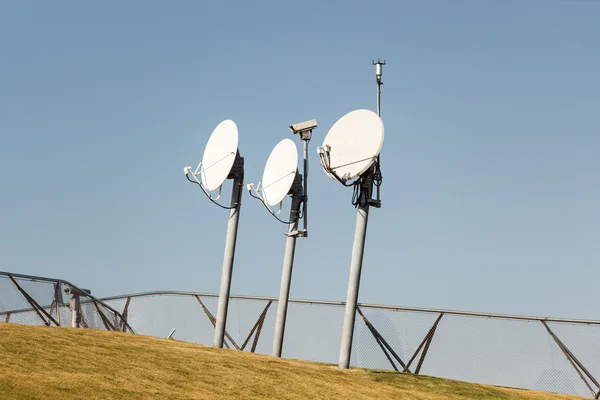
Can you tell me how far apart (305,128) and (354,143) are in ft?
10.5

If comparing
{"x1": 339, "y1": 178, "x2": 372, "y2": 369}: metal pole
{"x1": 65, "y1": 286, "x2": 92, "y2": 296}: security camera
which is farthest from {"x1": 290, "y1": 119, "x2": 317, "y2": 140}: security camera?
{"x1": 65, "y1": 286, "x2": 92, "y2": 296}: security camera

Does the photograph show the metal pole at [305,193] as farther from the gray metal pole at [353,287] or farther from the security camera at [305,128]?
the gray metal pole at [353,287]

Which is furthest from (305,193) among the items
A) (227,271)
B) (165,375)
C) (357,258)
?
(165,375)

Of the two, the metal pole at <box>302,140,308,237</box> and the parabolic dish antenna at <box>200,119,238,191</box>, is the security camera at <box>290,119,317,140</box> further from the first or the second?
the parabolic dish antenna at <box>200,119,238,191</box>

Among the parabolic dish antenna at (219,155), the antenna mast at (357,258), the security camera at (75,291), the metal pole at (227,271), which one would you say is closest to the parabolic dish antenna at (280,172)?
the metal pole at (227,271)

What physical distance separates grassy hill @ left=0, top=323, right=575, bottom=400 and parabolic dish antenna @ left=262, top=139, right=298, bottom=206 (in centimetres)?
585

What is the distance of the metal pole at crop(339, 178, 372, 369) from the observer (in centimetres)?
2472

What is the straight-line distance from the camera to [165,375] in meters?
18.7

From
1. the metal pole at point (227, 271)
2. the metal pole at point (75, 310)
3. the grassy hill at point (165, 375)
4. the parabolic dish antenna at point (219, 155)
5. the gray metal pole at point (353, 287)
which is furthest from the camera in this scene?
the metal pole at point (75, 310)

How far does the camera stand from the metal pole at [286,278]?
1095 inches

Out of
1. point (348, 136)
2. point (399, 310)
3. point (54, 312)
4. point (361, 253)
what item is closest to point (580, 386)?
point (399, 310)

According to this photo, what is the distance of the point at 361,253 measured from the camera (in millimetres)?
24891

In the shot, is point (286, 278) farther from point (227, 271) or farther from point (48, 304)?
point (48, 304)

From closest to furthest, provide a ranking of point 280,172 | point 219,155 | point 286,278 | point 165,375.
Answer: point 165,375, point 286,278, point 219,155, point 280,172
